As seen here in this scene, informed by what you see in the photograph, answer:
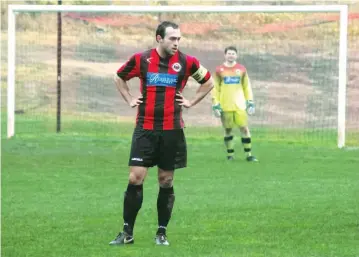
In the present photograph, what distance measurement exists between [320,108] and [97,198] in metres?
10.7

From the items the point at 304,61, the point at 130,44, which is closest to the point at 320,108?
the point at 304,61

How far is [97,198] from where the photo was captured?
42.7 ft

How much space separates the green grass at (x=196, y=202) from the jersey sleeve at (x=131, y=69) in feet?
4.83

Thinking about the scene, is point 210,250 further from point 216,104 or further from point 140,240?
point 216,104

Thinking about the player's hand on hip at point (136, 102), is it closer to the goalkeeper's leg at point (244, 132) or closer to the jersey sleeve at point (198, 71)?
the jersey sleeve at point (198, 71)

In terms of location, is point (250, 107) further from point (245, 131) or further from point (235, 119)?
point (235, 119)

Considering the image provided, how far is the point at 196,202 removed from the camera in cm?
1259

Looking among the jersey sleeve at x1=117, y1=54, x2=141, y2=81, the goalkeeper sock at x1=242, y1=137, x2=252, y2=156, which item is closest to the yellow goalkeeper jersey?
the goalkeeper sock at x1=242, y1=137, x2=252, y2=156

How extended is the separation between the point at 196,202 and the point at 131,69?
3.35m

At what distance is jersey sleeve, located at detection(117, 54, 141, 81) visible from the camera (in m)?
9.54

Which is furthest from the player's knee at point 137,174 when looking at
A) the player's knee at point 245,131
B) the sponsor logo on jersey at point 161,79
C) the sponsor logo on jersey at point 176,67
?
the player's knee at point 245,131

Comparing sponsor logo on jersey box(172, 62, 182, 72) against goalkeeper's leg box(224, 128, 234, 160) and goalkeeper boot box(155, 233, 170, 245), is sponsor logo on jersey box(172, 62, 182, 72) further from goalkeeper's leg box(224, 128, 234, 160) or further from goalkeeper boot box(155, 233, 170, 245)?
goalkeeper's leg box(224, 128, 234, 160)

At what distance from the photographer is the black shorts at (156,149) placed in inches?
374

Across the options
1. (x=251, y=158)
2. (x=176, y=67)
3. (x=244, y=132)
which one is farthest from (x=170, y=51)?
(x=244, y=132)
